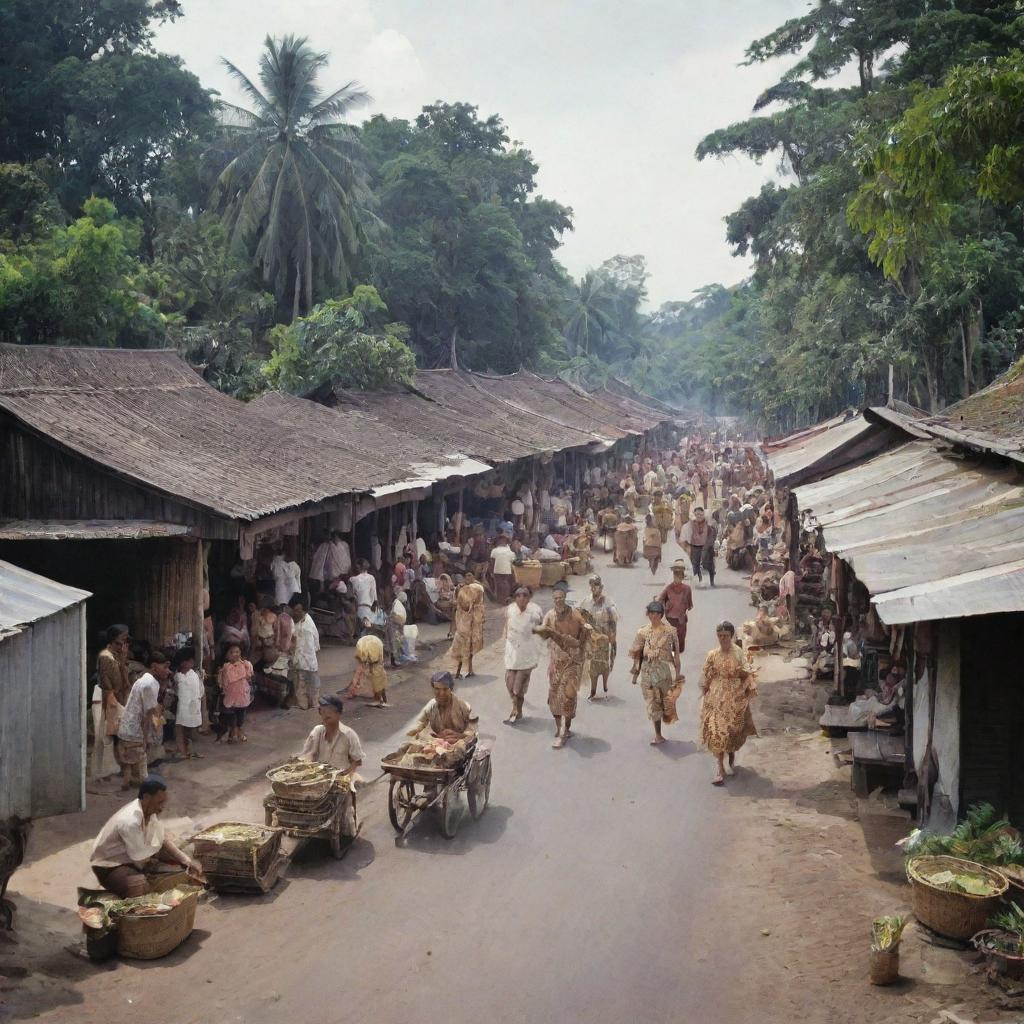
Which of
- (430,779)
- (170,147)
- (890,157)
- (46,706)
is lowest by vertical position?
(430,779)

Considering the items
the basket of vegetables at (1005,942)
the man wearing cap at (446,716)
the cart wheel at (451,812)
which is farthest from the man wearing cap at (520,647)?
the basket of vegetables at (1005,942)

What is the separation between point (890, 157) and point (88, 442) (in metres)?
10.2

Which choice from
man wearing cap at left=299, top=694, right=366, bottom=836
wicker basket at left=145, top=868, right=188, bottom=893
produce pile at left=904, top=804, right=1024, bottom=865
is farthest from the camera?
man wearing cap at left=299, top=694, right=366, bottom=836

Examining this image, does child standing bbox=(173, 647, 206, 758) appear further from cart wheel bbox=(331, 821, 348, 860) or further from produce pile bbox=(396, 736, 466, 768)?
cart wheel bbox=(331, 821, 348, 860)

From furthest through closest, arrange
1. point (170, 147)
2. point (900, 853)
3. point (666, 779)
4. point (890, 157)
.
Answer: point (170, 147)
point (890, 157)
point (666, 779)
point (900, 853)

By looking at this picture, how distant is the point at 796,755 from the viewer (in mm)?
11797

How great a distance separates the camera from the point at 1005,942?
638cm

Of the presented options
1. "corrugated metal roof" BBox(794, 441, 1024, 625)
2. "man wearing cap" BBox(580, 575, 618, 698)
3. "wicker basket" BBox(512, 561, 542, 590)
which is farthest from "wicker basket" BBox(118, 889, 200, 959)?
"wicker basket" BBox(512, 561, 542, 590)

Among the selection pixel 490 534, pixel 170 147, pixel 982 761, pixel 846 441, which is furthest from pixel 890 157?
pixel 170 147

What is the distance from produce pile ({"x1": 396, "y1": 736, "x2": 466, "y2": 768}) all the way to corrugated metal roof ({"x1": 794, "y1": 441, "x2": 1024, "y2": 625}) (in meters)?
3.61

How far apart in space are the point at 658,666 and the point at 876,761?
275 cm

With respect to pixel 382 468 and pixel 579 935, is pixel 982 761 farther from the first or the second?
pixel 382 468

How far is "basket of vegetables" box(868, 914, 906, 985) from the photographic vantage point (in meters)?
6.45

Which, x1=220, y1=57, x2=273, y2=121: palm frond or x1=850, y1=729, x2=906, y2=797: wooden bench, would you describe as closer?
x1=850, y1=729, x2=906, y2=797: wooden bench
